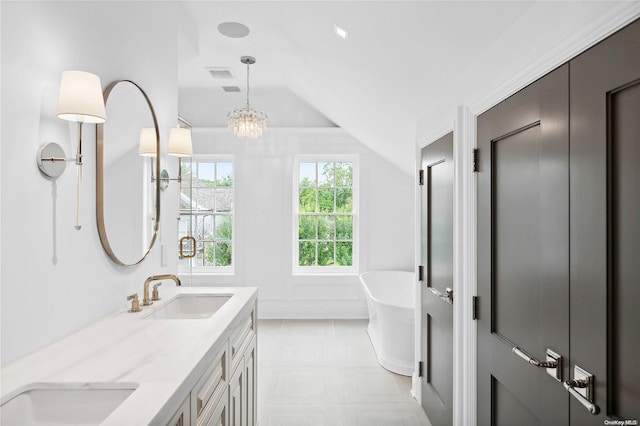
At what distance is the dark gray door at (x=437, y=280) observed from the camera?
231 cm

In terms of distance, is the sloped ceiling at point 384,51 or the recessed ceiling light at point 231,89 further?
the recessed ceiling light at point 231,89

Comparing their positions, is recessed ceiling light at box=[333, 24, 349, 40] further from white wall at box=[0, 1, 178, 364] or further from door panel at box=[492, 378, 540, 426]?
door panel at box=[492, 378, 540, 426]

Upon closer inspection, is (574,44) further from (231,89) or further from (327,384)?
(231,89)

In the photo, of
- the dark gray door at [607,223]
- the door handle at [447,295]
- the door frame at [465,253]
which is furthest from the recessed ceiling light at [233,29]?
Answer: the dark gray door at [607,223]

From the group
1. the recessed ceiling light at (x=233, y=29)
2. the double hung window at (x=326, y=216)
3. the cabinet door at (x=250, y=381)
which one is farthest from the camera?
the double hung window at (x=326, y=216)

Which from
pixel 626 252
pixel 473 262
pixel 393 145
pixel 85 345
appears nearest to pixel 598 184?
pixel 626 252

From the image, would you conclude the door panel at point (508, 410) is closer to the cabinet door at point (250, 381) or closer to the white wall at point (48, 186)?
the cabinet door at point (250, 381)

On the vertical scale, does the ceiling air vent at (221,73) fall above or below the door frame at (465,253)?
above

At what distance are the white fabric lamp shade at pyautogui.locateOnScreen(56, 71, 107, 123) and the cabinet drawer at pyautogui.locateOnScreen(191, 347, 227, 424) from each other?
1016 millimetres

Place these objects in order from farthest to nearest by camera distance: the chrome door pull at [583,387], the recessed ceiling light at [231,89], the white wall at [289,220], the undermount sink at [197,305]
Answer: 1. the white wall at [289,220]
2. the recessed ceiling light at [231,89]
3. the undermount sink at [197,305]
4. the chrome door pull at [583,387]

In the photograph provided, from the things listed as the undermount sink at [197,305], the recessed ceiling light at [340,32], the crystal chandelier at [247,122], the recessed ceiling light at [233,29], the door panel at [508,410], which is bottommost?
the door panel at [508,410]

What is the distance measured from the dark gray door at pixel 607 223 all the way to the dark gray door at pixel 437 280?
1077 millimetres

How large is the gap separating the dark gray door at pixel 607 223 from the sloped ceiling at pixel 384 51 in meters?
0.18

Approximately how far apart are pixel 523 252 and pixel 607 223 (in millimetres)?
480
